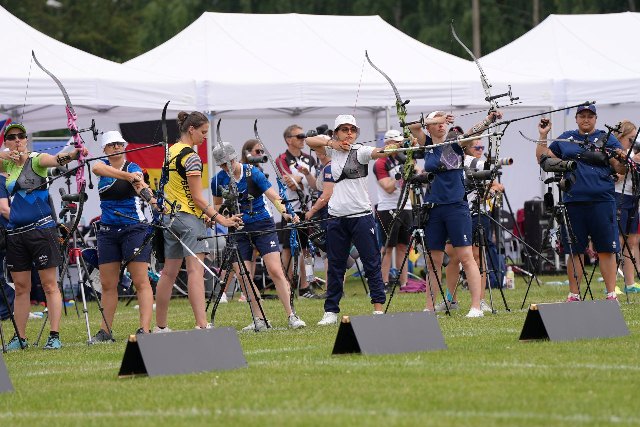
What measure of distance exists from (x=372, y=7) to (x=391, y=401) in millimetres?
35675

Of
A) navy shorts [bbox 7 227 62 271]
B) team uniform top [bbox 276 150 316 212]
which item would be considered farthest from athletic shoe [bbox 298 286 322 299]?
navy shorts [bbox 7 227 62 271]

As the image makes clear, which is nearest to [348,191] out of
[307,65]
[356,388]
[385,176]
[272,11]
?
[356,388]

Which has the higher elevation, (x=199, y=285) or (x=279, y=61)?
(x=279, y=61)

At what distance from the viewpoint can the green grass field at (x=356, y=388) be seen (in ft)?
23.0

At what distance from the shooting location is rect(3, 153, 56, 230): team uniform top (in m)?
11.7

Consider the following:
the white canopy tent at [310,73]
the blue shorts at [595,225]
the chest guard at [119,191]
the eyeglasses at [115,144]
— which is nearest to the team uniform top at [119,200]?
the chest guard at [119,191]

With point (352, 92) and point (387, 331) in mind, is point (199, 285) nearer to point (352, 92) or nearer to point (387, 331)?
point (387, 331)

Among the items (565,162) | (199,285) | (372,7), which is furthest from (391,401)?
(372,7)

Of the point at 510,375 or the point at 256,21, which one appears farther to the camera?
the point at 256,21

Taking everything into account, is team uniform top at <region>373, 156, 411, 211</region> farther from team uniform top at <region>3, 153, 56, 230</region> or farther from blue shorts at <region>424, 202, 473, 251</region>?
team uniform top at <region>3, 153, 56, 230</region>

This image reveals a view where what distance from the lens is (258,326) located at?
1284 centimetres

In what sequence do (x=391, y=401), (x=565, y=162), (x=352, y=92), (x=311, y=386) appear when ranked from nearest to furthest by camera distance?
(x=391, y=401) → (x=311, y=386) → (x=565, y=162) → (x=352, y=92)

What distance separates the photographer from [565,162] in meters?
13.0

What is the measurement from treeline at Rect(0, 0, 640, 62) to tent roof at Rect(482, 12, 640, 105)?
14.4 metres
